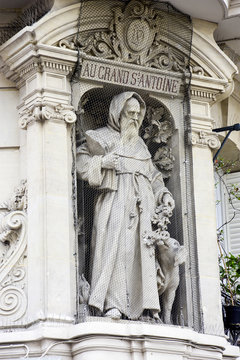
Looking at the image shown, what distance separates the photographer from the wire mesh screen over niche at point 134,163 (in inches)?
490

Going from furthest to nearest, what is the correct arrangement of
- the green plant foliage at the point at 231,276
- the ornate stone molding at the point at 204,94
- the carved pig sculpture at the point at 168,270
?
the green plant foliage at the point at 231,276
the ornate stone molding at the point at 204,94
the carved pig sculpture at the point at 168,270

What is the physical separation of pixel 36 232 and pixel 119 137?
4.38 ft

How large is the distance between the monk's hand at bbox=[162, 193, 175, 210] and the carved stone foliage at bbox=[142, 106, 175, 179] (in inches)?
14.5

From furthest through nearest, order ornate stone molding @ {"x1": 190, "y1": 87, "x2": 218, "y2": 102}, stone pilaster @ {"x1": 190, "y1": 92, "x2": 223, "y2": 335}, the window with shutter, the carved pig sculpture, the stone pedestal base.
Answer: the window with shutter < ornate stone molding @ {"x1": 190, "y1": 87, "x2": 218, "y2": 102} < stone pilaster @ {"x1": 190, "y1": 92, "x2": 223, "y2": 335} < the carved pig sculpture < the stone pedestal base

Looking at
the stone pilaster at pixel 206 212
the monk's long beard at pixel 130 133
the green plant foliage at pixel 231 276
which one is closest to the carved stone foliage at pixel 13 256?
the monk's long beard at pixel 130 133

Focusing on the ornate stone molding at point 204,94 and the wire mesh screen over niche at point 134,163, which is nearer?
the wire mesh screen over niche at point 134,163

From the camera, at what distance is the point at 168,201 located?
12.9 metres

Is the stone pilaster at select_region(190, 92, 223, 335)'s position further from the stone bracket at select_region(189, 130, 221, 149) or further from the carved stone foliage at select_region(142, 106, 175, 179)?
the carved stone foliage at select_region(142, 106, 175, 179)

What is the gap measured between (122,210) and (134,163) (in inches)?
19.6

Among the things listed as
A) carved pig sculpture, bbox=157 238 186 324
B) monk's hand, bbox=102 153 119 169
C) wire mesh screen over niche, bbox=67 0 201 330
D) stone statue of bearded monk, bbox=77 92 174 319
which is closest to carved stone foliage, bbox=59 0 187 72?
wire mesh screen over niche, bbox=67 0 201 330

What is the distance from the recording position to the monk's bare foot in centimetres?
1215

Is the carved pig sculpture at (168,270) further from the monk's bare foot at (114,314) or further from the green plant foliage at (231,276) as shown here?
the green plant foliage at (231,276)

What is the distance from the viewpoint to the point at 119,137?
42.1ft

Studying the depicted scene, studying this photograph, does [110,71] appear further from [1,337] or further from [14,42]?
[1,337]
